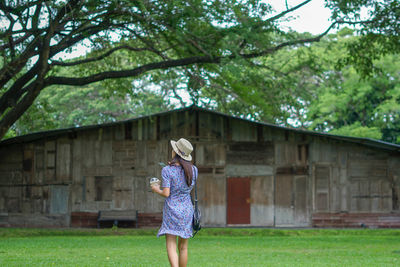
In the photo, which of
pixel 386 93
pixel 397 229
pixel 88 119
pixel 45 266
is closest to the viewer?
pixel 45 266

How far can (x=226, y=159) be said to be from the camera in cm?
2456

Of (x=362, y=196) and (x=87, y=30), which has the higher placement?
(x=87, y=30)

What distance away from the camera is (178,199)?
28.2 ft

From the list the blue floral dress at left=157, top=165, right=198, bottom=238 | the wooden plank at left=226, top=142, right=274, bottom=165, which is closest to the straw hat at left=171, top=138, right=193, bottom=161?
the blue floral dress at left=157, top=165, right=198, bottom=238

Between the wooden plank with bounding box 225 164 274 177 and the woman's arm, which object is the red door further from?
the woman's arm

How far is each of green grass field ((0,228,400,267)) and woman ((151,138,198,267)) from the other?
3314mm

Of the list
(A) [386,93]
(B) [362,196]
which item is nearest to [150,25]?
(B) [362,196]

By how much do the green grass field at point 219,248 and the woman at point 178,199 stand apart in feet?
10.9

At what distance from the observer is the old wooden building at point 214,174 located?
80.1 feet

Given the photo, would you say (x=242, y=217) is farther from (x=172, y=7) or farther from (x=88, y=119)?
(x=88, y=119)

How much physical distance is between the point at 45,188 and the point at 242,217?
730 centimetres

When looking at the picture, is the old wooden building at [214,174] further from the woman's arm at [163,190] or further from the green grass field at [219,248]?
the woman's arm at [163,190]

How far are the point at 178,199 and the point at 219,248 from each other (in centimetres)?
858

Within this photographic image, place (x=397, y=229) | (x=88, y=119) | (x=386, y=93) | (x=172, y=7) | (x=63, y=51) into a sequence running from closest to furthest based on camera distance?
(x=172, y=7), (x=63, y=51), (x=397, y=229), (x=386, y=93), (x=88, y=119)
